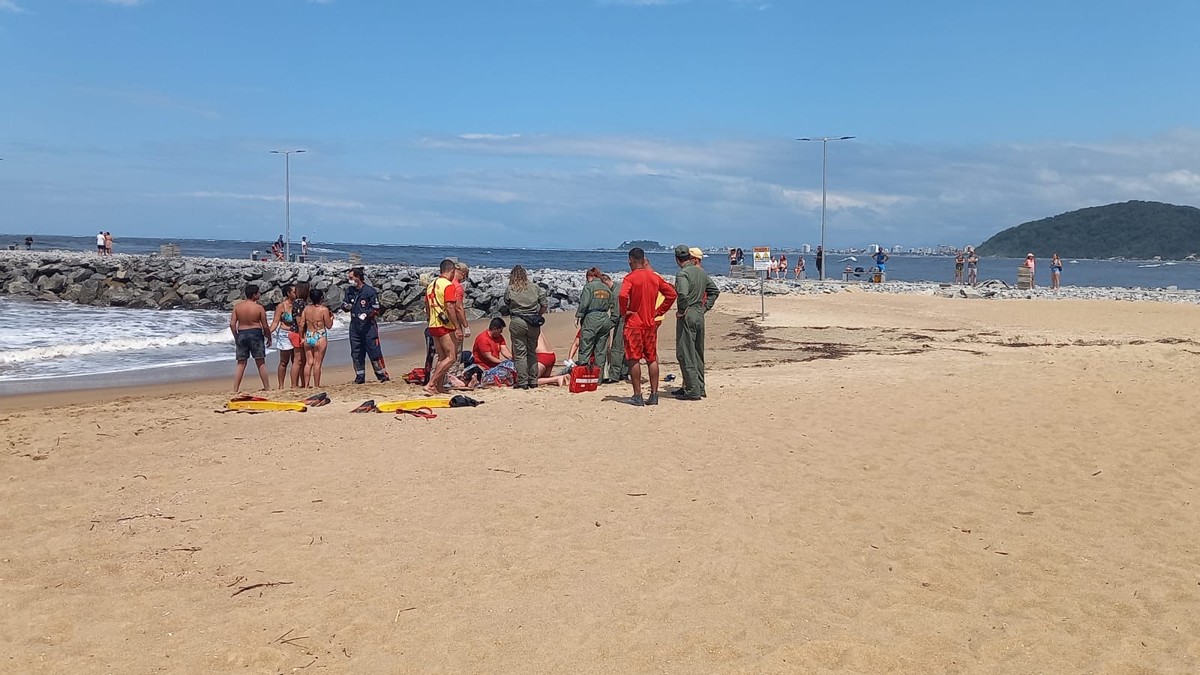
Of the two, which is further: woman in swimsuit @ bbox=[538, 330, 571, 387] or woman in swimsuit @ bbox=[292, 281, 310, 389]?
woman in swimsuit @ bbox=[292, 281, 310, 389]

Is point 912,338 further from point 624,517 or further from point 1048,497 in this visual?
point 624,517

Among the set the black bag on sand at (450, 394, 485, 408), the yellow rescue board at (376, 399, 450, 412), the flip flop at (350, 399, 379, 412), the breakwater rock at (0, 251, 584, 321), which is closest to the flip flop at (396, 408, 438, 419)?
the yellow rescue board at (376, 399, 450, 412)

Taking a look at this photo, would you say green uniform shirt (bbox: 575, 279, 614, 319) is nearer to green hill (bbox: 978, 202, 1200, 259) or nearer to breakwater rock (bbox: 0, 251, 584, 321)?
breakwater rock (bbox: 0, 251, 584, 321)

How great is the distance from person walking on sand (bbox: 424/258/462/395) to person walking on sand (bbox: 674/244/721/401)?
2.68m

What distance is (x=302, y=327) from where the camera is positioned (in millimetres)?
12211

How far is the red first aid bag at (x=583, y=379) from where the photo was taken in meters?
11.3

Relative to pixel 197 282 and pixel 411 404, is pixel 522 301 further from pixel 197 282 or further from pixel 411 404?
pixel 197 282

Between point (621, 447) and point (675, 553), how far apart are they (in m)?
2.64

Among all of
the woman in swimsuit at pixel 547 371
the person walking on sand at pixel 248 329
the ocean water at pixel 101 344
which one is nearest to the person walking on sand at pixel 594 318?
the woman in swimsuit at pixel 547 371

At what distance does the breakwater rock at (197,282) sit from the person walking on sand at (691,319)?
20.1 metres

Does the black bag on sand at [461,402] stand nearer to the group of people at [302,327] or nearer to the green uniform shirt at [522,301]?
the green uniform shirt at [522,301]

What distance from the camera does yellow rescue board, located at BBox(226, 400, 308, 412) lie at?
9.90m

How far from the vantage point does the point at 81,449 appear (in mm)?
8109

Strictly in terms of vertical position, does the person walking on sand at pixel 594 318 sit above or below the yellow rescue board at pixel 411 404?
above
